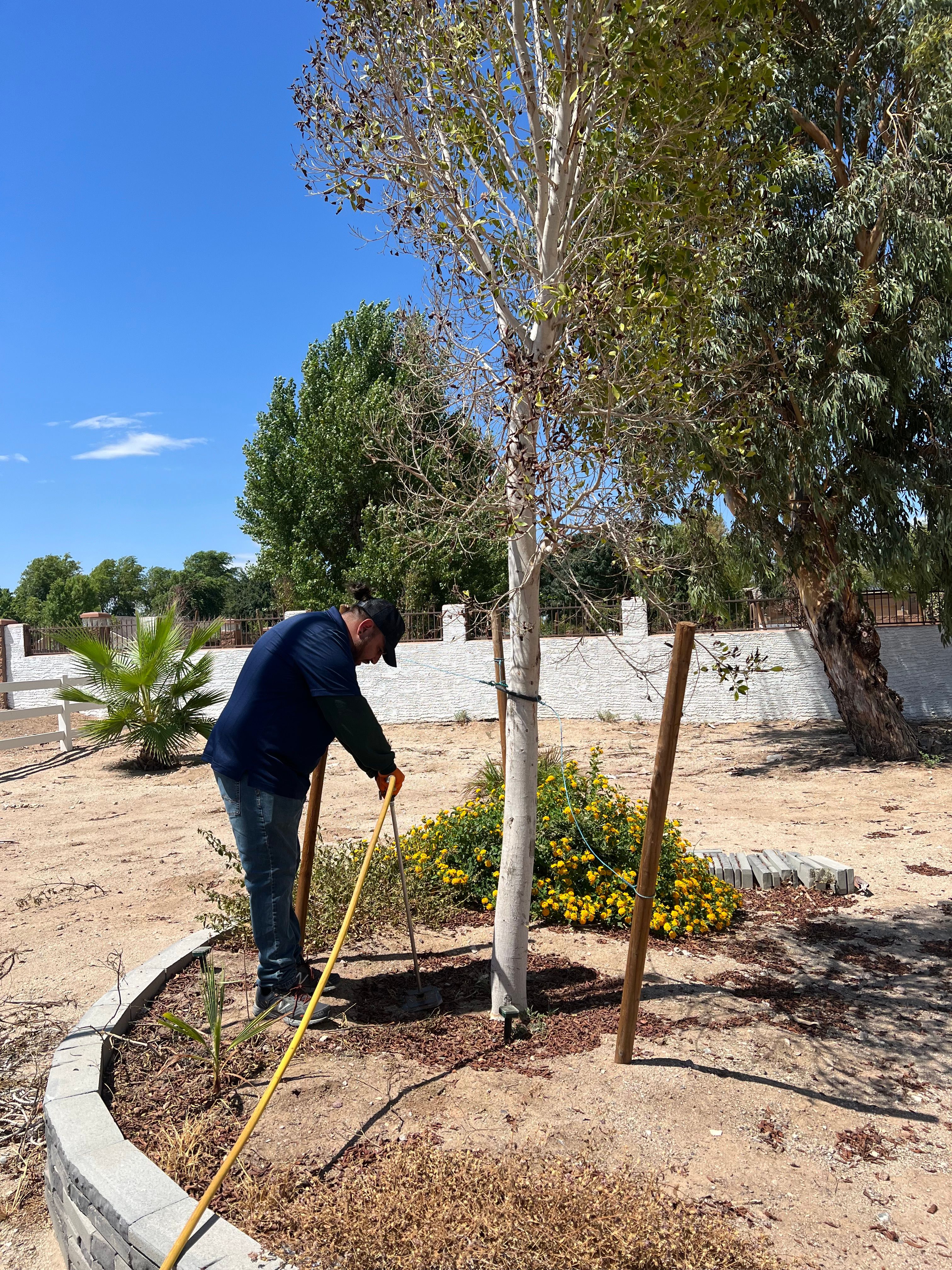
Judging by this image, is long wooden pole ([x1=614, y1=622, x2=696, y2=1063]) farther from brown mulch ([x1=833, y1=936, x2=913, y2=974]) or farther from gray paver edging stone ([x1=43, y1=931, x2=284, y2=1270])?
brown mulch ([x1=833, y1=936, x2=913, y2=974])

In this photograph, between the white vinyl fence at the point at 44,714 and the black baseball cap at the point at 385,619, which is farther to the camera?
the white vinyl fence at the point at 44,714

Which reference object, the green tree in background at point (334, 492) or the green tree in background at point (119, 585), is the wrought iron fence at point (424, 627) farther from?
the green tree in background at point (119, 585)

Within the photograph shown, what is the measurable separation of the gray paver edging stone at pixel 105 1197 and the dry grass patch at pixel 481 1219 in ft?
0.47

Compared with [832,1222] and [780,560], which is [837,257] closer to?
[780,560]

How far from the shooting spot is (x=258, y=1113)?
2.57 m

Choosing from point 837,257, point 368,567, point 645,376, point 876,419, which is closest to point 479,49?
point 645,376

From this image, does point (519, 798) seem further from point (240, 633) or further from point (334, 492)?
point (334, 492)

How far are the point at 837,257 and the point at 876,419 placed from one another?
5.84 feet

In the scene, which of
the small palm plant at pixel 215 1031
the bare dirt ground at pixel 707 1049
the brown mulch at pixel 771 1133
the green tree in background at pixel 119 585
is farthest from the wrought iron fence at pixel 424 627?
the green tree in background at pixel 119 585

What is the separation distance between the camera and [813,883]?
18.3 ft

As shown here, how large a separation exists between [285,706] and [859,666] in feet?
29.0

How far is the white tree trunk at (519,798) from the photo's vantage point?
11.5 ft

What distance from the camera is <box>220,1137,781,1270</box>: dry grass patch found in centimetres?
217

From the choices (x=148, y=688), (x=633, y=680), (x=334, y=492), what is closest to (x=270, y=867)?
(x=148, y=688)
